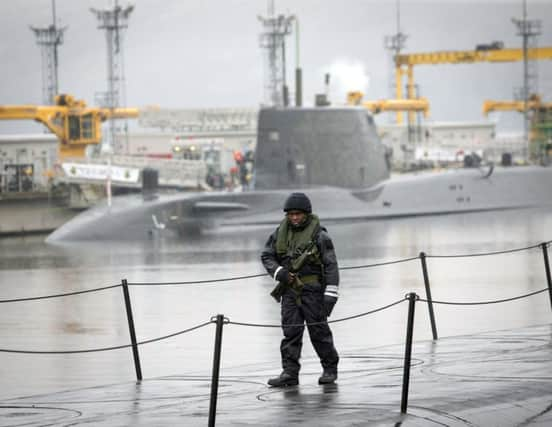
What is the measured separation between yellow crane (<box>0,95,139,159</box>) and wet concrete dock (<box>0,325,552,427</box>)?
2406 inches

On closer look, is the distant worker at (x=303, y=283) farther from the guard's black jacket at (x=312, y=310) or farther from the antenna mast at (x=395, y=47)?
the antenna mast at (x=395, y=47)

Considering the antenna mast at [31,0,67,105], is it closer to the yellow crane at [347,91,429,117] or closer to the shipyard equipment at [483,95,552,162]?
the yellow crane at [347,91,429,117]

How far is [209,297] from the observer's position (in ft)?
71.1

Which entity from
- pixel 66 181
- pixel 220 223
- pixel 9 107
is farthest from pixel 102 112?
pixel 220 223

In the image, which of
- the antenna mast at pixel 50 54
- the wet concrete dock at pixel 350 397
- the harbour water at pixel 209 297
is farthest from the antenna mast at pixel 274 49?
the wet concrete dock at pixel 350 397

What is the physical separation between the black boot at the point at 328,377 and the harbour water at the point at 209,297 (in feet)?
7.09

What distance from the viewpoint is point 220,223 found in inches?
1657

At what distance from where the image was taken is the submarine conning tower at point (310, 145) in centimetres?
4122

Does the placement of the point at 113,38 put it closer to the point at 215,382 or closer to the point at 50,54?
the point at 50,54

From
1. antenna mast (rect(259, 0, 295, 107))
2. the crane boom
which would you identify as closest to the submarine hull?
antenna mast (rect(259, 0, 295, 107))

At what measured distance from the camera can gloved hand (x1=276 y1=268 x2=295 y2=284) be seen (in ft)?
32.2

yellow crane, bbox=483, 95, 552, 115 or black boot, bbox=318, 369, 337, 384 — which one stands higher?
yellow crane, bbox=483, 95, 552, 115

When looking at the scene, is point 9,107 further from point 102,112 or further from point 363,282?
point 363,282

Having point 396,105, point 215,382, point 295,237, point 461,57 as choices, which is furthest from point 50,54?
point 215,382
